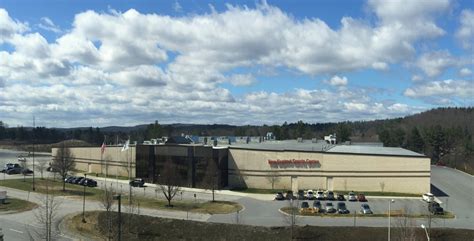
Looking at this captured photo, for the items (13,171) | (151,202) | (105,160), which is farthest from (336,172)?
(13,171)

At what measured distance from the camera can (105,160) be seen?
323 ft

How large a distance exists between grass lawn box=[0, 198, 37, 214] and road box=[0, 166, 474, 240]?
6.47 feet

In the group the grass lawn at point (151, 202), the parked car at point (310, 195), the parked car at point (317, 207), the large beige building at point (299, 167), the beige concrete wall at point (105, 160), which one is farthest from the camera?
the beige concrete wall at point (105, 160)

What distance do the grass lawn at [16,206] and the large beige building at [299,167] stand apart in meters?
25.4

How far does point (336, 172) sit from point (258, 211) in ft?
70.7

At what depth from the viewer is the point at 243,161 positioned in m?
79.3

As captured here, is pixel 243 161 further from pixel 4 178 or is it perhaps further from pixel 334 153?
pixel 4 178

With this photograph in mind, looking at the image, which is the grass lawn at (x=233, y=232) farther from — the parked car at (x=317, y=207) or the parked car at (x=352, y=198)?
the parked car at (x=352, y=198)

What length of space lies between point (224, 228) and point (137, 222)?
971 centimetres

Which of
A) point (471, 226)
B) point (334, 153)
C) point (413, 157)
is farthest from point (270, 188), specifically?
point (471, 226)

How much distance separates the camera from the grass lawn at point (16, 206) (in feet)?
194

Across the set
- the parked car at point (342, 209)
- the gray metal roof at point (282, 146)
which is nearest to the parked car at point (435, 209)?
the parked car at point (342, 209)

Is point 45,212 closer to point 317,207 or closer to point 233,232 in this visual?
point 233,232

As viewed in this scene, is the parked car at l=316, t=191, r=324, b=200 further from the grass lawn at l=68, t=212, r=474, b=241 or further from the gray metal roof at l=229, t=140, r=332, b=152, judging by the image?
the grass lawn at l=68, t=212, r=474, b=241
